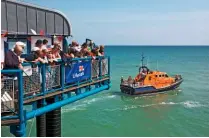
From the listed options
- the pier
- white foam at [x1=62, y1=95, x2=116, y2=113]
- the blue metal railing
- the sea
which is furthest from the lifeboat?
the blue metal railing

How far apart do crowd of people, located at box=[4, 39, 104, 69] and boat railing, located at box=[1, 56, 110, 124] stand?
0.61 ft

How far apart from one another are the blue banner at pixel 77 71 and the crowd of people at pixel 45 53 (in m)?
0.31

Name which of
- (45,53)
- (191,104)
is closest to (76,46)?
(45,53)

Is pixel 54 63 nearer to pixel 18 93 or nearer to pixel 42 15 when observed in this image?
pixel 18 93

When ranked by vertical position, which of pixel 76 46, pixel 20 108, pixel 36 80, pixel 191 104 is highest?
pixel 76 46

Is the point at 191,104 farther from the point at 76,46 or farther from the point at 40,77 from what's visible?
the point at 40,77

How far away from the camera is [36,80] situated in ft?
31.1

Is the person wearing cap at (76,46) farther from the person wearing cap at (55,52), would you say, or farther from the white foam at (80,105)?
the white foam at (80,105)

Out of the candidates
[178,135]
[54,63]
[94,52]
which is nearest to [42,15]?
[94,52]

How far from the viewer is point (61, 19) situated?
14188 mm

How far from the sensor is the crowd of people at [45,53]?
8258mm

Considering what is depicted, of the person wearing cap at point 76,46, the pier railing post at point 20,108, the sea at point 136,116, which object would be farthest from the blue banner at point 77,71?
the sea at point 136,116

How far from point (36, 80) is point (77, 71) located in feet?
8.16

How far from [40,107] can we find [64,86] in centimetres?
132
